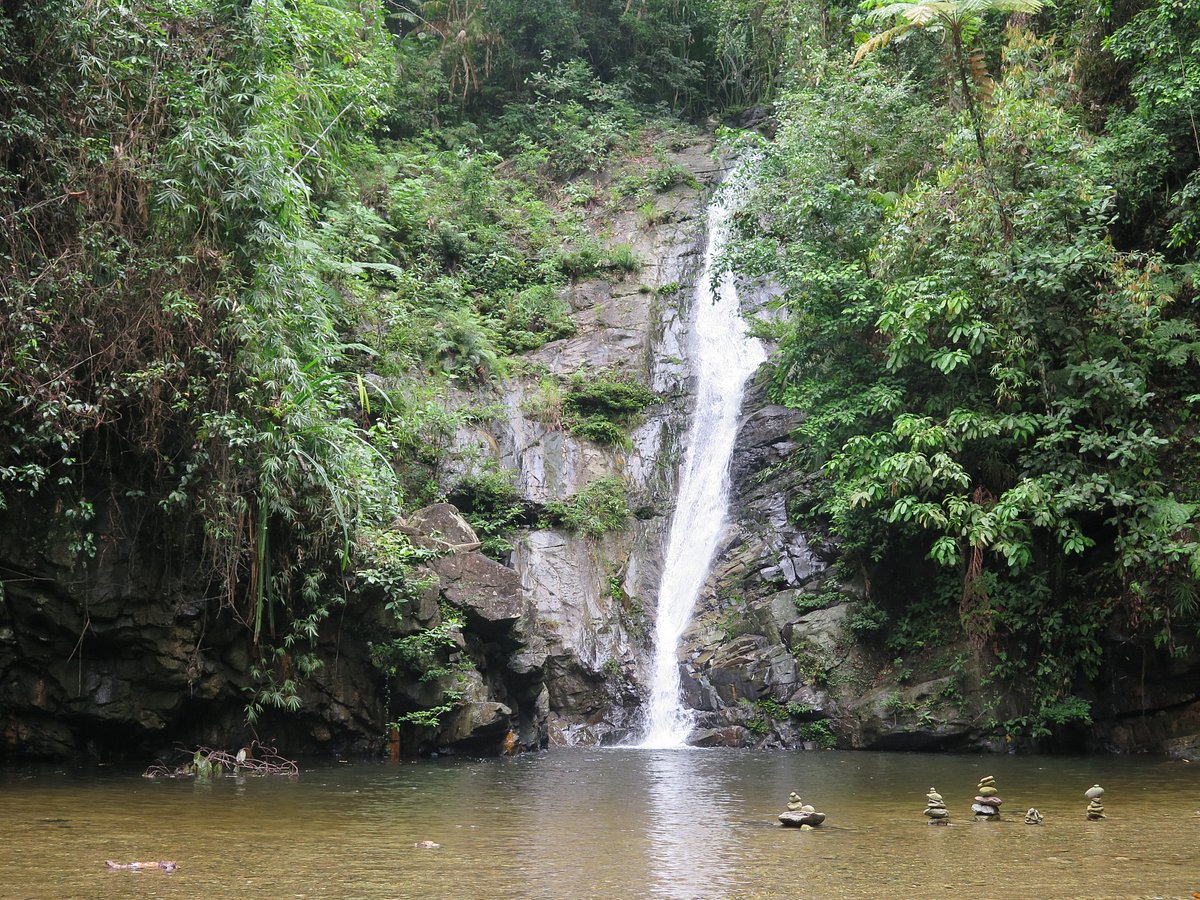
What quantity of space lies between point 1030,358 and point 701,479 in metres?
7.36

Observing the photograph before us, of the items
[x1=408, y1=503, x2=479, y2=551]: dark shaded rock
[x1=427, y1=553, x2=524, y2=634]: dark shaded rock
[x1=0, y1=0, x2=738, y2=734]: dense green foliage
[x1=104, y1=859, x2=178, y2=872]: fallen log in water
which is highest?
[x1=0, y1=0, x2=738, y2=734]: dense green foliage

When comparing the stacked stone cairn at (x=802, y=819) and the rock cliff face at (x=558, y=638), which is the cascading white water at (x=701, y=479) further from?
the stacked stone cairn at (x=802, y=819)

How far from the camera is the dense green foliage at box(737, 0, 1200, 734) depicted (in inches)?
469

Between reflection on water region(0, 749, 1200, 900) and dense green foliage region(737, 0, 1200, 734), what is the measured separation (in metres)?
2.93

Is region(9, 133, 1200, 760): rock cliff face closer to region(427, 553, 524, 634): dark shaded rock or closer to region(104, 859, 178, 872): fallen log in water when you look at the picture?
region(427, 553, 524, 634): dark shaded rock

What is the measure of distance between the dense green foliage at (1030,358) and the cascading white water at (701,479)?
2908mm

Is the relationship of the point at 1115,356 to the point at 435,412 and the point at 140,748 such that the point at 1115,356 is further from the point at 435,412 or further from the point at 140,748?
the point at 140,748

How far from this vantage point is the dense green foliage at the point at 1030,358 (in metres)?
11.9

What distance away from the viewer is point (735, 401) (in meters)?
19.9

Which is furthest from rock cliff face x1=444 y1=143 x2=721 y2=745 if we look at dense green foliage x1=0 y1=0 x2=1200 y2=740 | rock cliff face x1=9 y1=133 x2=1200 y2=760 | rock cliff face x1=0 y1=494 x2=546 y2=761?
rock cliff face x1=0 y1=494 x2=546 y2=761

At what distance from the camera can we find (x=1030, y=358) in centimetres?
1279

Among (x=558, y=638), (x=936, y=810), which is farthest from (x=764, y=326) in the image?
(x=936, y=810)

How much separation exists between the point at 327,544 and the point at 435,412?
219 inches

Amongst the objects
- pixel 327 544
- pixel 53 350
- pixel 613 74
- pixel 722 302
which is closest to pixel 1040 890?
pixel 327 544
